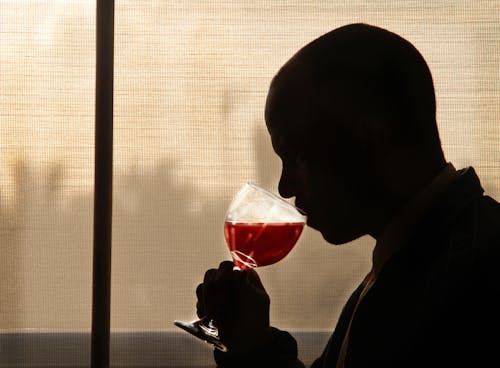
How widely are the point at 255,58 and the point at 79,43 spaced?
1.53 ft

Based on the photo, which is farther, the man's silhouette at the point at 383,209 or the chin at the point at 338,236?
the chin at the point at 338,236

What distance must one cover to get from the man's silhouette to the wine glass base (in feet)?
0.05

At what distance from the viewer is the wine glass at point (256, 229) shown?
47.4 inches

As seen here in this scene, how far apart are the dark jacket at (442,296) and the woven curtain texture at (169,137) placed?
784 mm

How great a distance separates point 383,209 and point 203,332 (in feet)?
1.30

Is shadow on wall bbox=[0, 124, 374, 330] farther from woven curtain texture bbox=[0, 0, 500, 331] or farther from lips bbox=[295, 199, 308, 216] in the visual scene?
lips bbox=[295, 199, 308, 216]

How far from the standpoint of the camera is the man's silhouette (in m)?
0.91

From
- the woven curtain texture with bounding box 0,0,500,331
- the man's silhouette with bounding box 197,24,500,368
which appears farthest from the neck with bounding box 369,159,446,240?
the woven curtain texture with bounding box 0,0,500,331

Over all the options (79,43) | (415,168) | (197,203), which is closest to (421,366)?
(415,168)

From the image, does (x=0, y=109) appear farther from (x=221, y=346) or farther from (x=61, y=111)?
(x=221, y=346)

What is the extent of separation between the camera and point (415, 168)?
1.06 m

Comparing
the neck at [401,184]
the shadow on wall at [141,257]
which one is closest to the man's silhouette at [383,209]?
the neck at [401,184]

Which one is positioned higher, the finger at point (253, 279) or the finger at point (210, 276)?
the finger at point (210, 276)

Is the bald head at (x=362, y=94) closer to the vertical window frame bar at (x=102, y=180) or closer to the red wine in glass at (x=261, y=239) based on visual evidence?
the red wine in glass at (x=261, y=239)
